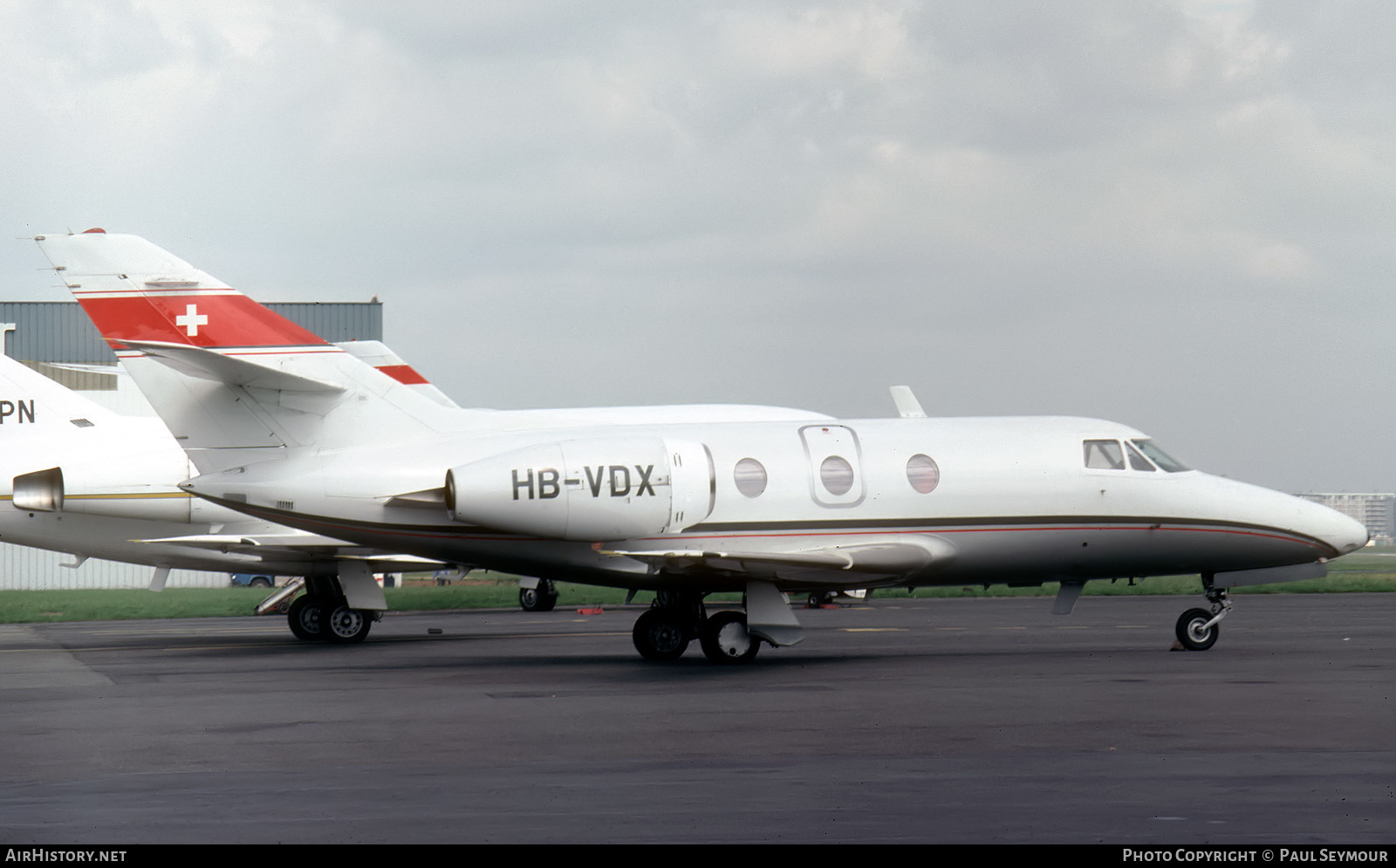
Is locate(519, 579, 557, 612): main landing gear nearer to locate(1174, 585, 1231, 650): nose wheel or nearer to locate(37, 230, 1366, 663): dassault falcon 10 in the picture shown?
locate(37, 230, 1366, 663): dassault falcon 10

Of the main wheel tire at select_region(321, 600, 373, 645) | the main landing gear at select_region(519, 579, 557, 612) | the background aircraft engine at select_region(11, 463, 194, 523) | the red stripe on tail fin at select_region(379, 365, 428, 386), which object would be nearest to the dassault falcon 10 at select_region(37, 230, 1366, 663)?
the background aircraft engine at select_region(11, 463, 194, 523)

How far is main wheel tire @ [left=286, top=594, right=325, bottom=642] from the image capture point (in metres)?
26.5

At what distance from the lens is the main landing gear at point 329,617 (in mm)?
26344

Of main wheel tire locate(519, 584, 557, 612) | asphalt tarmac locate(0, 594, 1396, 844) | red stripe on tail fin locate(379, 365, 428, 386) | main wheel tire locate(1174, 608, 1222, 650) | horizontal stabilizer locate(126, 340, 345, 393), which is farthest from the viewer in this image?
main wheel tire locate(519, 584, 557, 612)

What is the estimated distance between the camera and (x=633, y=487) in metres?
19.1

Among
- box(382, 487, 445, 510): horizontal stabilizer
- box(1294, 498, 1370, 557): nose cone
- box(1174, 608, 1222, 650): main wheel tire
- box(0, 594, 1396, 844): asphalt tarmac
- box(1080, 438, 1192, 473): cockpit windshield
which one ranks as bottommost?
box(0, 594, 1396, 844): asphalt tarmac

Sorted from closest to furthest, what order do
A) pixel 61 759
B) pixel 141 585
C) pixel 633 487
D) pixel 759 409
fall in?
pixel 61 759
pixel 633 487
pixel 759 409
pixel 141 585

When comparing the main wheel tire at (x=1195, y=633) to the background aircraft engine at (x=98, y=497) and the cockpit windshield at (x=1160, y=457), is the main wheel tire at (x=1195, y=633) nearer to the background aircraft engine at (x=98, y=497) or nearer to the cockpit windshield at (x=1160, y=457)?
the cockpit windshield at (x=1160, y=457)

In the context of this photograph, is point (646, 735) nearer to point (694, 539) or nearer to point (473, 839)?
point (473, 839)

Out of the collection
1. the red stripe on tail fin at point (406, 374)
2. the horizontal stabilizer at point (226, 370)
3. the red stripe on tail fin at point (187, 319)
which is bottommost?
the horizontal stabilizer at point (226, 370)

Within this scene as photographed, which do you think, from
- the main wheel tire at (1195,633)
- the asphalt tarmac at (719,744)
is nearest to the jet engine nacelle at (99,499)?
the asphalt tarmac at (719,744)

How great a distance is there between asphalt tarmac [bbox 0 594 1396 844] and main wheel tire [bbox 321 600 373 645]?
9.94ft

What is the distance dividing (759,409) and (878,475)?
30.8 ft
